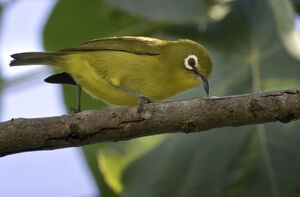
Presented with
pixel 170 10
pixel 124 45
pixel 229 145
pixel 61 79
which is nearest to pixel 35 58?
pixel 61 79

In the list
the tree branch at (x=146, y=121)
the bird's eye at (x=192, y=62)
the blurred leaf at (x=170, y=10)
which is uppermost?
the blurred leaf at (x=170, y=10)

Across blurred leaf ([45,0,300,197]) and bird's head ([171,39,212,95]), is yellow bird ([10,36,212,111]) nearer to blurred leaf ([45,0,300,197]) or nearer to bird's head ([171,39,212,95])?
bird's head ([171,39,212,95])

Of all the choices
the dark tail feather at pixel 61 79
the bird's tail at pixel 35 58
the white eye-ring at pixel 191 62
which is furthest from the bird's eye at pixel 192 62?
the bird's tail at pixel 35 58

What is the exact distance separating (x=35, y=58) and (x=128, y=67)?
35.9 inches

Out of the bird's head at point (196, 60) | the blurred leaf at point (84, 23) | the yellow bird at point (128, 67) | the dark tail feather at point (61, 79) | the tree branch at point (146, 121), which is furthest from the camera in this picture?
the blurred leaf at point (84, 23)

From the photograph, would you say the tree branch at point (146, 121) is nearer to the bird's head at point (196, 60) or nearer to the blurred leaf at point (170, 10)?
the bird's head at point (196, 60)

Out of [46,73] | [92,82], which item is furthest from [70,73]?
[46,73]

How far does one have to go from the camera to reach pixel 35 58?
4.29 meters

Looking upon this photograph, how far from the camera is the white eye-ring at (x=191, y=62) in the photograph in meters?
4.28

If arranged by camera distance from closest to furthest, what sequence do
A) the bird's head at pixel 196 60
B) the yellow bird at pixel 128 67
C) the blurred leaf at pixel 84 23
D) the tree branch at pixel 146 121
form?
1. the tree branch at pixel 146 121
2. the yellow bird at pixel 128 67
3. the bird's head at pixel 196 60
4. the blurred leaf at pixel 84 23

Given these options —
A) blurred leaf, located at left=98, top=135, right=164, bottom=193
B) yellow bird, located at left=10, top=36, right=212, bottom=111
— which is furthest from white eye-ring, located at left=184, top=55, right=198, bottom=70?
blurred leaf, located at left=98, top=135, right=164, bottom=193

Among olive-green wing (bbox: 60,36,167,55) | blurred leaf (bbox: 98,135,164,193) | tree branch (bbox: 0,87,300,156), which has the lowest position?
blurred leaf (bbox: 98,135,164,193)

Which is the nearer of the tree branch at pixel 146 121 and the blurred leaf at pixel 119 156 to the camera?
the tree branch at pixel 146 121

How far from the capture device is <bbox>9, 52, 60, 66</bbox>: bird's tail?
165 inches
